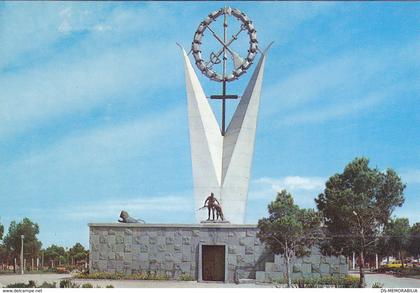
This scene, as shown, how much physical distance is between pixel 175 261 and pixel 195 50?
12.9m

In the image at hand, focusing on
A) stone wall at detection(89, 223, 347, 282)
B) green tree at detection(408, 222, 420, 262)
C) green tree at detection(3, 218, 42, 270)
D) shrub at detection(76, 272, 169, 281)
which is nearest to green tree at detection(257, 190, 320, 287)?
stone wall at detection(89, 223, 347, 282)

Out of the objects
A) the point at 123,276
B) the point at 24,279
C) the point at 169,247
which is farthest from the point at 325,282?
the point at 24,279

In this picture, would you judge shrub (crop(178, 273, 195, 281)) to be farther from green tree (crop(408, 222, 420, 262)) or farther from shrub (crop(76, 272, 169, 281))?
green tree (crop(408, 222, 420, 262))

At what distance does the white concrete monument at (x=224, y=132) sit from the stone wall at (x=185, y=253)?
4073 mm

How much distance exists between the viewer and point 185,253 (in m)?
23.0

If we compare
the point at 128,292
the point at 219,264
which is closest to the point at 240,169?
the point at 219,264

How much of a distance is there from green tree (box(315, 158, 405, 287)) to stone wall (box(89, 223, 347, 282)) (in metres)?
2.72

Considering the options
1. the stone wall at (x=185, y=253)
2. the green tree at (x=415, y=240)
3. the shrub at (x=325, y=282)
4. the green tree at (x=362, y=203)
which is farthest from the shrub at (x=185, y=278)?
the green tree at (x=415, y=240)

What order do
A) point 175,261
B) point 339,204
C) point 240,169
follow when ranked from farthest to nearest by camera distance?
point 240,169 → point 175,261 → point 339,204

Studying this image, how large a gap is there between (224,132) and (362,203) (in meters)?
11.7

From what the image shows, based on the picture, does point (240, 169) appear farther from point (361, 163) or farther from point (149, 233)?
point (361, 163)

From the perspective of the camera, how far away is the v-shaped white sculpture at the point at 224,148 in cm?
2805

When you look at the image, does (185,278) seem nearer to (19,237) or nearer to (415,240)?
(19,237)

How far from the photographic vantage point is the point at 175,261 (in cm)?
2298
